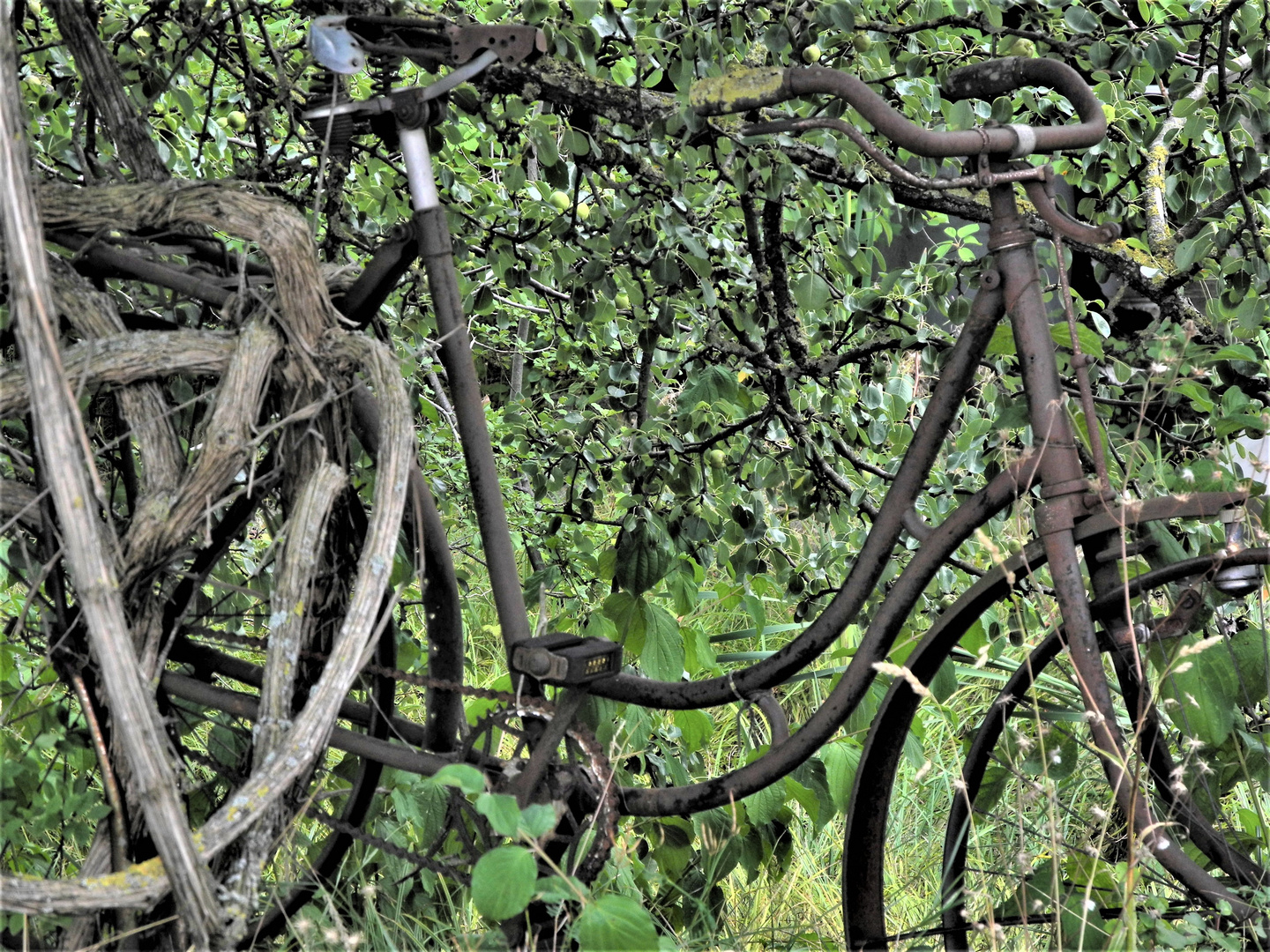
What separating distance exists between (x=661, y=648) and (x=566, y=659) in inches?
23.8

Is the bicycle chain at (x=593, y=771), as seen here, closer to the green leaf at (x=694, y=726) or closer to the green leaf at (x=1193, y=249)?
the green leaf at (x=694, y=726)

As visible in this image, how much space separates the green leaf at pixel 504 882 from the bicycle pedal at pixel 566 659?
267 mm

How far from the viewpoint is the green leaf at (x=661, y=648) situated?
7.39ft

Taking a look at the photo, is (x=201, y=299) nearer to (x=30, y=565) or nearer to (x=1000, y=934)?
(x=30, y=565)

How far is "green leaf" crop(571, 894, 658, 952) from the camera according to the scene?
1483mm

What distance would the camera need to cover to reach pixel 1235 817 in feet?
8.97

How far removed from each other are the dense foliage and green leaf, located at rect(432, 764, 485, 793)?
2 cm

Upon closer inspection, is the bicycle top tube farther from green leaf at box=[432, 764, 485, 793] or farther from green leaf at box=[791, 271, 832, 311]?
green leaf at box=[432, 764, 485, 793]

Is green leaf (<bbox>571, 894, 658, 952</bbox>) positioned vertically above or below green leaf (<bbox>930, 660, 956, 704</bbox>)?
below

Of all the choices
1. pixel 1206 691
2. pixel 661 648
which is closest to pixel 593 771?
pixel 661 648

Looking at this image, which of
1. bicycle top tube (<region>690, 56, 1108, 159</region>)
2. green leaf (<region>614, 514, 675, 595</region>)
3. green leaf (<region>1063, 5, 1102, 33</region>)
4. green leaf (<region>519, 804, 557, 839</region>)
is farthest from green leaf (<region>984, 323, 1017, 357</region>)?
green leaf (<region>519, 804, 557, 839</region>)

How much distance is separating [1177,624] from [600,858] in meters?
0.86

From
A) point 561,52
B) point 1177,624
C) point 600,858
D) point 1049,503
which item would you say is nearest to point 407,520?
point 600,858

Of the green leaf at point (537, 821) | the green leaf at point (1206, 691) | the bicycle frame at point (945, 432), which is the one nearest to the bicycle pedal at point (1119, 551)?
the bicycle frame at point (945, 432)
